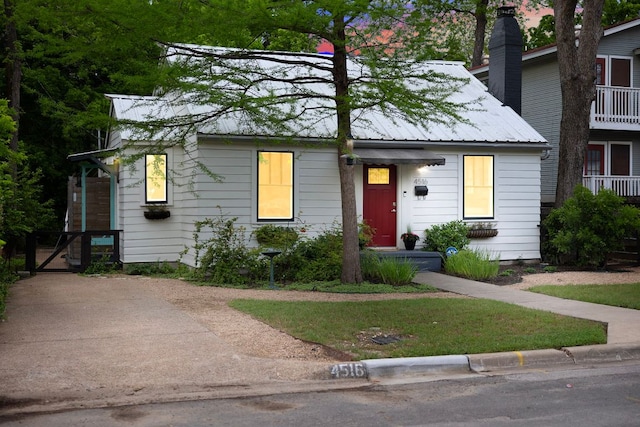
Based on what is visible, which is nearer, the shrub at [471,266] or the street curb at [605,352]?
the street curb at [605,352]

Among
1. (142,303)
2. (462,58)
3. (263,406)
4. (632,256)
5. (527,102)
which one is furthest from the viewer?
(462,58)

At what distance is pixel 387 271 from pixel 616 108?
1363cm

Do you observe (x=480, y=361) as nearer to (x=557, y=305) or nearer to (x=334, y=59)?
(x=557, y=305)

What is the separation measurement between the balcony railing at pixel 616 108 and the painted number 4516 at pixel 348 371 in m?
18.9

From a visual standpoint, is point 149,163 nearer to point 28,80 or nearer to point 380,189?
point 380,189

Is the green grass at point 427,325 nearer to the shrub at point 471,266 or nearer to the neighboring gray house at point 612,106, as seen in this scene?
the shrub at point 471,266

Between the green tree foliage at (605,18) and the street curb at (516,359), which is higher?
the green tree foliage at (605,18)

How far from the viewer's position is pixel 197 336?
9.50 metres

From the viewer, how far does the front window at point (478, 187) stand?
746 inches

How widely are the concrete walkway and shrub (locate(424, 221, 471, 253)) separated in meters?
1.33

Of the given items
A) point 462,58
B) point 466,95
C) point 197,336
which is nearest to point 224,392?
point 197,336

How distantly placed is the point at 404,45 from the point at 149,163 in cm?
751

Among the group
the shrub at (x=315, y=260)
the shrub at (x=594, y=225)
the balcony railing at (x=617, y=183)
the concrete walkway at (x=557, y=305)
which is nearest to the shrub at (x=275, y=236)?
the shrub at (x=315, y=260)

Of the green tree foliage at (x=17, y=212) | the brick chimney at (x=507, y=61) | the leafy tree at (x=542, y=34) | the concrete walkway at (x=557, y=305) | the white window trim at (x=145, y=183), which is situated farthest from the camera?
the leafy tree at (x=542, y=34)
